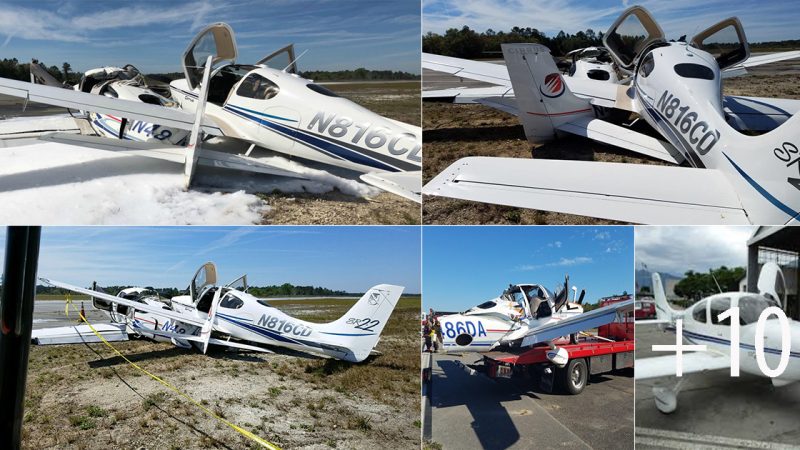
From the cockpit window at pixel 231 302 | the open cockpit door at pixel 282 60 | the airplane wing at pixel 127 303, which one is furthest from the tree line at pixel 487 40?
the airplane wing at pixel 127 303

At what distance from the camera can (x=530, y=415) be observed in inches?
106

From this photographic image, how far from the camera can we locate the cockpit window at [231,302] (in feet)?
9.63

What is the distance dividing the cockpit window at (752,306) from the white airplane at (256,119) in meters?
1.97

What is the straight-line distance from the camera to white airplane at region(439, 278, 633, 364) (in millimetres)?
2605

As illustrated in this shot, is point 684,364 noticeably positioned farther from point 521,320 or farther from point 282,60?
point 282,60

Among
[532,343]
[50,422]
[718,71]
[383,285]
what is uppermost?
[718,71]

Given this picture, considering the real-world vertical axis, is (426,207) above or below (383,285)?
above

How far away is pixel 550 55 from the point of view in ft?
9.70

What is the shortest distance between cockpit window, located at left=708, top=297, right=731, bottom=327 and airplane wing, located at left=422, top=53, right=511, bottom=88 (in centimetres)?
197

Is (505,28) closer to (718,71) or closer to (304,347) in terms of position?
(718,71)

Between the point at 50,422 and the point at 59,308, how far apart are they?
661mm

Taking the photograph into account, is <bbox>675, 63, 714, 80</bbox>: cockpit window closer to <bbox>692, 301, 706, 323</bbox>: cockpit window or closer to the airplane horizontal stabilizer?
<bbox>692, 301, 706, 323</bbox>: cockpit window

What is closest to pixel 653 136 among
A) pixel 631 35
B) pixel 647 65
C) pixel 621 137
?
pixel 621 137

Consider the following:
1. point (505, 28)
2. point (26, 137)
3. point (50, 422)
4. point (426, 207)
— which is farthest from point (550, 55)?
point (50, 422)
